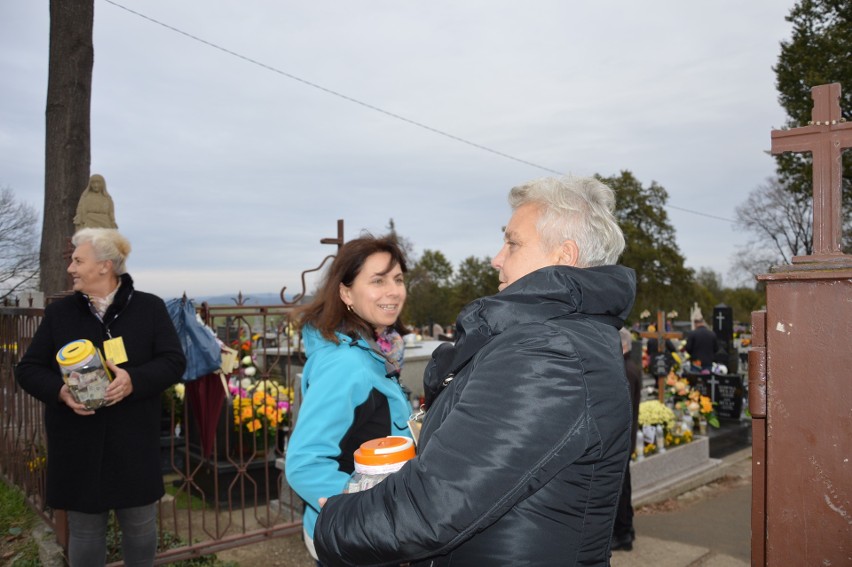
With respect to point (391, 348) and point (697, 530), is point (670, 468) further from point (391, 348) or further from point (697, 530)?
point (391, 348)

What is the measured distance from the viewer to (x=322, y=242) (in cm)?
424

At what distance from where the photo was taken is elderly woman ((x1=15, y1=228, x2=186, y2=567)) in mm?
2855

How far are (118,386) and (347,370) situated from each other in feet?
4.78

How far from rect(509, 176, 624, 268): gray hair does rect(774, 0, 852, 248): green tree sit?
20.7 m

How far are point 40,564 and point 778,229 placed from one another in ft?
122

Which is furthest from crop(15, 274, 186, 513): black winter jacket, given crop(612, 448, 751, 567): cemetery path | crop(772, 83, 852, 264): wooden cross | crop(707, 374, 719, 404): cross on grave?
crop(707, 374, 719, 404): cross on grave

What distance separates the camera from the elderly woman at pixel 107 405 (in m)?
2.86

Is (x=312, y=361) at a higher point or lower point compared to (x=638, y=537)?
higher

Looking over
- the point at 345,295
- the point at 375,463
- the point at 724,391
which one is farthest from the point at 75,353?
the point at 724,391

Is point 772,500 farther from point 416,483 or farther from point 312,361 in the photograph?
point 312,361

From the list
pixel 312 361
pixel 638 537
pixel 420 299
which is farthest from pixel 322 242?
pixel 420 299

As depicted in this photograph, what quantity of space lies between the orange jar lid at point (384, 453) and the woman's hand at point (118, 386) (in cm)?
182

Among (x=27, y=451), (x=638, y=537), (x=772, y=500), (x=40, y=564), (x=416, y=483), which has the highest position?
(x=416, y=483)

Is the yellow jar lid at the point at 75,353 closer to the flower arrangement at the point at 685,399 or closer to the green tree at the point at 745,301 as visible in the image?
the flower arrangement at the point at 685,399
